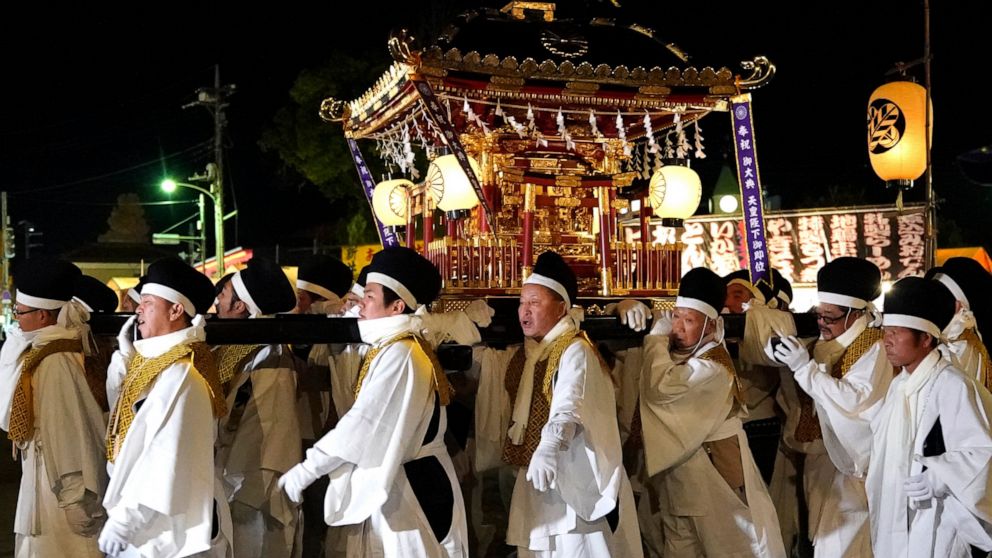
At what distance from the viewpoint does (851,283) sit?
5.38m

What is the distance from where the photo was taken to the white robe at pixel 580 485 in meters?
4.44

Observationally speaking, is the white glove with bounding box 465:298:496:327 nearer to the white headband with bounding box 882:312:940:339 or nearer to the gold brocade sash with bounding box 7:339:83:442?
the gold brocade sash with bounding box 7:339:83:442

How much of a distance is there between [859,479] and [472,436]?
2.25m

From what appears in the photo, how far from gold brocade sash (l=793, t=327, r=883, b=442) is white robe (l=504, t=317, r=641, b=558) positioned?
1.46 m

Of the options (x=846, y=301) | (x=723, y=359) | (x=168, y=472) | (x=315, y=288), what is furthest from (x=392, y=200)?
(x=168, y=472)

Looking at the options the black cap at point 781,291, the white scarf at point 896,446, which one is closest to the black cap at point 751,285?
the black cap at point 781,291

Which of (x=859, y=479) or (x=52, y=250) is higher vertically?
(x=52, y=250)

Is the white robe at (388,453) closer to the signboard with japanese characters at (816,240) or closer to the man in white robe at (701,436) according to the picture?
the man in white robe at (701,436)

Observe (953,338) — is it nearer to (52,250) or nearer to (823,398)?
(823,398)

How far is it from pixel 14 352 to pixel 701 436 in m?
3.54

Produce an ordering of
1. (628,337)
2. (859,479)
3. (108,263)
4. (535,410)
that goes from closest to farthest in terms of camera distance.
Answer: (535,410)
(859,479)
(628,337)
(108,263)

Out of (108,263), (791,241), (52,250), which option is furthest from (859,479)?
(52,250)

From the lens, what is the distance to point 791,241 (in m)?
17.8

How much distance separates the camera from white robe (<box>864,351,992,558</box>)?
396 centimetres
